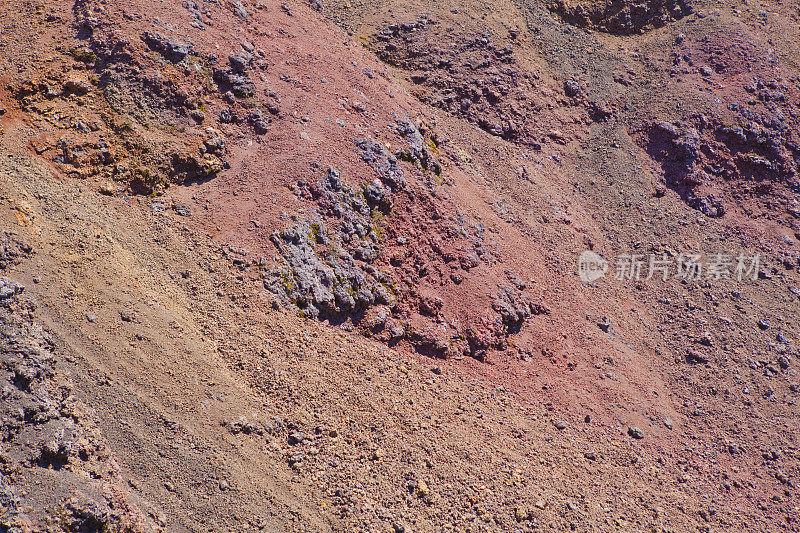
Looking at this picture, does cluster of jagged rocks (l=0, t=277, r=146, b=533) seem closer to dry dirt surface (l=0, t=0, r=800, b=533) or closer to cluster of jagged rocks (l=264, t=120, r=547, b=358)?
dry dirt surface (l=0, t=0, r=800, b=533)

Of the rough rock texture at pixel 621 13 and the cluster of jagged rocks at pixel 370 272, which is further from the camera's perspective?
the rough rock texture at pixel 621 13

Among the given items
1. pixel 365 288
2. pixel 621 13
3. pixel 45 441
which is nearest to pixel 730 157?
pixel 621 13

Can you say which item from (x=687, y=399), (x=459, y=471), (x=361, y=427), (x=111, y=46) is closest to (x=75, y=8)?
(x=111, y=46)

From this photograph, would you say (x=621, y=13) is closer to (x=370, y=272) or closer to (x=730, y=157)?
(x=730, y=157)

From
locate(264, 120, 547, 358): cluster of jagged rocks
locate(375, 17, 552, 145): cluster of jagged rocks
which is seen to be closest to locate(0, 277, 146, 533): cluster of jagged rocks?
locate(264, 120, 547, 358): cluster of jagged rocks

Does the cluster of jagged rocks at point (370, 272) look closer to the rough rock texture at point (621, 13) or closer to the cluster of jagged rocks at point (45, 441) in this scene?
the cluster of jagged rocks at point (45, 441)

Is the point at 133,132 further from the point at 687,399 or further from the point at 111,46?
the point at 687,399

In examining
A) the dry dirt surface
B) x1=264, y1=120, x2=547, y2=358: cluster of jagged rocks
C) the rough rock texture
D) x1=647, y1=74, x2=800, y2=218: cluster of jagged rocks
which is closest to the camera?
the dry dirt surface

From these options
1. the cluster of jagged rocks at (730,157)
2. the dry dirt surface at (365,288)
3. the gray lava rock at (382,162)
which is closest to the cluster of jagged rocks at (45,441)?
the dry dirt surface at (365,288)
